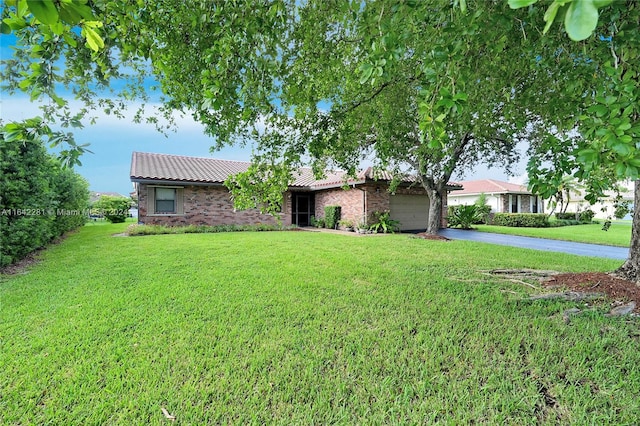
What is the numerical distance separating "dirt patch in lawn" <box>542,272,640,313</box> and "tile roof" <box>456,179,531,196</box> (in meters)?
25.4

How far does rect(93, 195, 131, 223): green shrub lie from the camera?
2316 centimetres

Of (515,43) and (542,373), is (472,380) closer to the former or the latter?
(542,373)

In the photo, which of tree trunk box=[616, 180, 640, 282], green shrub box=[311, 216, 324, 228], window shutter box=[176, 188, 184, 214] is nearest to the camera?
tree trunk box=[616, 180, 640, 282]

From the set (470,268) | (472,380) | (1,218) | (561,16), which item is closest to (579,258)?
(470,268)

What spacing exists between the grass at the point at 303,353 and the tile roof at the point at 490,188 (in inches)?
1052

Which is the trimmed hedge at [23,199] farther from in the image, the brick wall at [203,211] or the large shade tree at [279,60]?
the brick wall at [203,211]

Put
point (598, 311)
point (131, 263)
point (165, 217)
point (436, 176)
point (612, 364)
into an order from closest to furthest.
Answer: point (612, 364) → point (598, 311) → point (131, 263) → point (436, 176) → point (165, 217)

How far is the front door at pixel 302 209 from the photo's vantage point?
21109 mm

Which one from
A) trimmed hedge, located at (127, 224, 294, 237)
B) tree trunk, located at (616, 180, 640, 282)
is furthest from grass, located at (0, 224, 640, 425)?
trimmed hedge, located at (127, 224, 294, 237)

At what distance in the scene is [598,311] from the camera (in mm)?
4430

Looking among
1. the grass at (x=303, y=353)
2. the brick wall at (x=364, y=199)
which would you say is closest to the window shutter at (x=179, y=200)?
the brick wall at (x=364, y=199)

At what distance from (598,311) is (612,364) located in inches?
69.4

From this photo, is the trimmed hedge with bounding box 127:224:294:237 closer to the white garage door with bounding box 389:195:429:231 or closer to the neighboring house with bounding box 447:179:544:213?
the white garage door with bounding box 389:195:429:231

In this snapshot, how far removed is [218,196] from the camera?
1716cm
